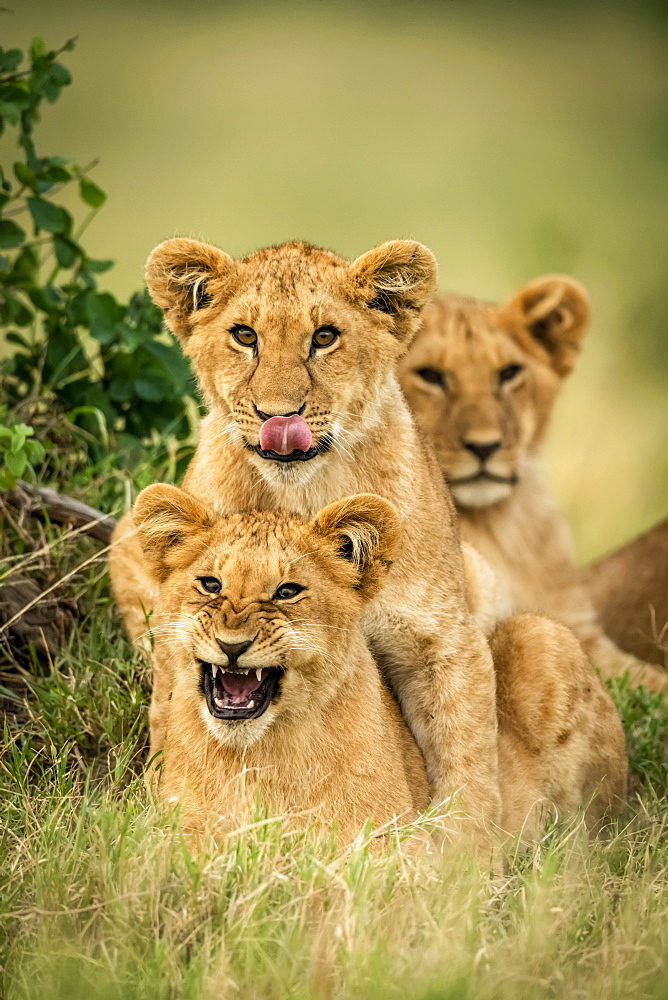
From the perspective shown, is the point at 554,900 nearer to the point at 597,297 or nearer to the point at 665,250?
the point at 597,297

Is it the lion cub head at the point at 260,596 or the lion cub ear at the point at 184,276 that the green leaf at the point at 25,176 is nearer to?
the lion cub ear at the point at 184,276

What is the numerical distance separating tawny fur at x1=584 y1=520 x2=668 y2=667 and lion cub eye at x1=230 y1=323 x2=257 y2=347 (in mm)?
3026

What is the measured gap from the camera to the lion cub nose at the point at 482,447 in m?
5.07

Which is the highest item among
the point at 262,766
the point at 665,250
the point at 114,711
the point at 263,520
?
the point at 665,250

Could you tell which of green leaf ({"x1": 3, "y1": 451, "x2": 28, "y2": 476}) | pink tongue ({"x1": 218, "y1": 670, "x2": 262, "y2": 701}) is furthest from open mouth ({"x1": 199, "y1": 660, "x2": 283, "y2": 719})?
green leaf ({"x1": 3, "y1": 451, "x2": 28, "y2": 476})

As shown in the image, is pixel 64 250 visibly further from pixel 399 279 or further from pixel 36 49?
pixel 399 279

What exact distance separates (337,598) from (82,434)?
2514 millimetres

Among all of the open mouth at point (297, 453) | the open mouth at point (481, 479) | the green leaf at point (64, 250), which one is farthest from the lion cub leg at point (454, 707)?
the green leaf at point (64, 250)

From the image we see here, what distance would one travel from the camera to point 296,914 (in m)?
2.95

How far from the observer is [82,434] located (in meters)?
5.49

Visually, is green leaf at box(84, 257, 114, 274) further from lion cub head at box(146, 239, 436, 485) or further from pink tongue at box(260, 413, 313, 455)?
pink tongue at box(260, 413, 313, 455)

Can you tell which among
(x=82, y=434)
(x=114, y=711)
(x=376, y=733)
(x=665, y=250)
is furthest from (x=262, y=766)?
(x=665, y=250)

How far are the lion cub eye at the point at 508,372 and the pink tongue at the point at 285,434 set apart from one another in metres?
2.27

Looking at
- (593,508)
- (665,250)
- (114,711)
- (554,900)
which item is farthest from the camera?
(665,250)
